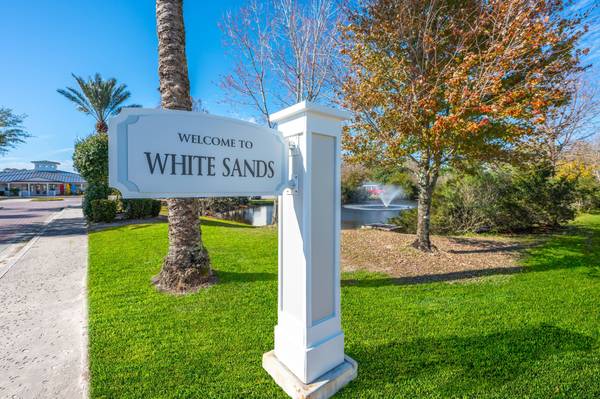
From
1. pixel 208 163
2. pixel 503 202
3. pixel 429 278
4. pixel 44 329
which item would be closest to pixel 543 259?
pixel 429 278

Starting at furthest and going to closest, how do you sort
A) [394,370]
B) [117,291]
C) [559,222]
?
1. [559,222]
2. [117,291]
3. [394,370]

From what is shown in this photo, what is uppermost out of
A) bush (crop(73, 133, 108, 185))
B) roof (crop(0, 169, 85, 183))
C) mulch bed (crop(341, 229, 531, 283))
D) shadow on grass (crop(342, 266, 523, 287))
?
roof (crop(0, 169, 85, 183))

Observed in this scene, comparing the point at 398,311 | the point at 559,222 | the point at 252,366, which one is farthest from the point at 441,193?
the point at 252,366

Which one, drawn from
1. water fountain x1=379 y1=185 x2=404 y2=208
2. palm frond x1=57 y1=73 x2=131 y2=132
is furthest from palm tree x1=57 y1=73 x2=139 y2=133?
water fountain x1=379 y1=185 x2=404 y2=208

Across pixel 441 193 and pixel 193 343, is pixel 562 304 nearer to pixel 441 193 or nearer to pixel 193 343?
pixel 193 343

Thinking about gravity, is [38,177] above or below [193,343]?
above

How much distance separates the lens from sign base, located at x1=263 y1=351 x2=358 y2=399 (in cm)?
209

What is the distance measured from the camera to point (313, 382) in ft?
7.01

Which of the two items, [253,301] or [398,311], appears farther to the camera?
[253,301]

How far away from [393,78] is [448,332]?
5.06m

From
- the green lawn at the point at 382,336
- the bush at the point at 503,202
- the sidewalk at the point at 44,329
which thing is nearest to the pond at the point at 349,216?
the bush at the point at 503,202

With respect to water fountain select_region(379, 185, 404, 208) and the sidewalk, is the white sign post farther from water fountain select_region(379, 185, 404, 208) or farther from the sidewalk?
water fountain select_region(379, 185, 404, 208)

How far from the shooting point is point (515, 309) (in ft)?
12.4

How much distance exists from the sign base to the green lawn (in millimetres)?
80
